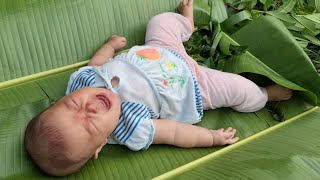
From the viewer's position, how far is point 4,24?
1.49 meters

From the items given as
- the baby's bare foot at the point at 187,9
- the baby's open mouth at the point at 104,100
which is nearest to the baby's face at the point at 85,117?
the baby's open mouth at the point at 104,100

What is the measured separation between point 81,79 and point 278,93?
64 centimetres

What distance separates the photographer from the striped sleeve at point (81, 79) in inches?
54.7

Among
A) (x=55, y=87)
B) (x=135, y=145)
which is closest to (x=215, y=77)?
(x=135, y=145)

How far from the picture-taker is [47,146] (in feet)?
3.62

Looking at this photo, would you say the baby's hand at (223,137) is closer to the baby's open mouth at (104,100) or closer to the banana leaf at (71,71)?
the banana leaf at (71,71)

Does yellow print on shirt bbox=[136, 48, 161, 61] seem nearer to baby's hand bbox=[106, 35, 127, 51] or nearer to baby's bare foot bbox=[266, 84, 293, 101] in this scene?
baby's hand bbox=[106, 35, 127, 51]

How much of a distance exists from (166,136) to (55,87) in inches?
16.1

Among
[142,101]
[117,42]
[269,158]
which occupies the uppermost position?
[117,42]

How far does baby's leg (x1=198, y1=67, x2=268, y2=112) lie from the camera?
4.96 ft

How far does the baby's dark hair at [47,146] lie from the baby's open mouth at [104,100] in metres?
0.16

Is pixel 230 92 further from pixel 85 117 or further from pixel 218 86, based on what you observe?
pixel 85 117

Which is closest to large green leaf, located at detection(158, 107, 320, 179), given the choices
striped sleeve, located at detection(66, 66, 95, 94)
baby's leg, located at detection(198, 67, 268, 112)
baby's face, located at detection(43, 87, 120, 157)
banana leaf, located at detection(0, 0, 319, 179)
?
banana leaf, located at detection(0, 0, 319, 179)

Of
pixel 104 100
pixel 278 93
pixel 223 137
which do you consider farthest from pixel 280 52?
pixel 104 100
